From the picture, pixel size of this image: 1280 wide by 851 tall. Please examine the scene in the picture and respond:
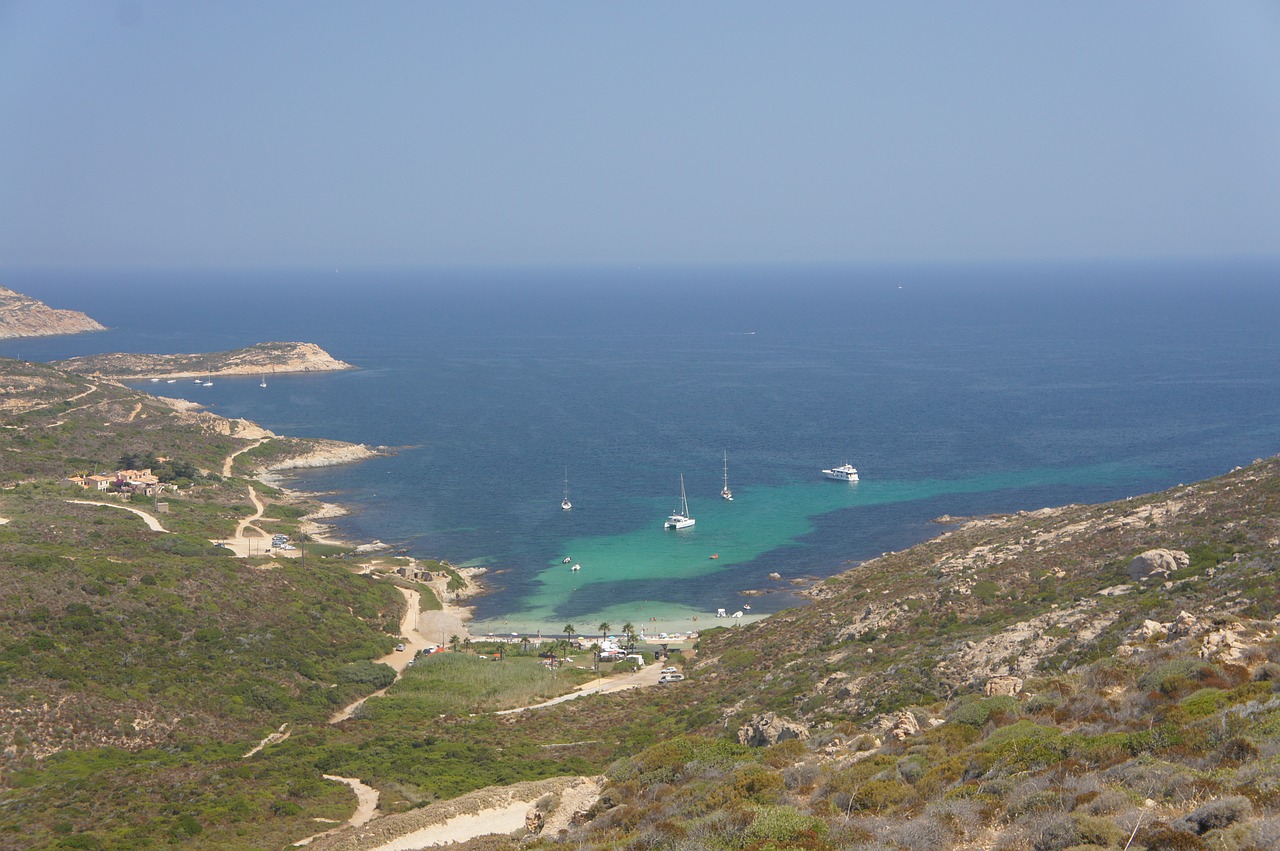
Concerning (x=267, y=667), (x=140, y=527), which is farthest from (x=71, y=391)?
(x=267, y=667)

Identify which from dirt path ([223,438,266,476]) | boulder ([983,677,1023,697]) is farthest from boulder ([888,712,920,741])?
dirt path ([223,438,266,476])

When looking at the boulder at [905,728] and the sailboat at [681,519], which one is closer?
the boulder at [905,728]

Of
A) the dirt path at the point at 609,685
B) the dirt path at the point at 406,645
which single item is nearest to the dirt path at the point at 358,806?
the dirt path at the point at 406,645

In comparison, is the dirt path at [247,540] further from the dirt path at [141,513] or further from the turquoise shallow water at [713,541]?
the turquoise shallow water at [713,541]

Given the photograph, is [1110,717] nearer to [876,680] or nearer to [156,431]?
[876,680]

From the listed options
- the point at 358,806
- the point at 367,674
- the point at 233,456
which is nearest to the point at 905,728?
the point at 358,806

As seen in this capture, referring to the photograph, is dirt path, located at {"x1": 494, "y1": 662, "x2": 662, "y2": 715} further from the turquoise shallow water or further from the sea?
the turquoise shallow water
